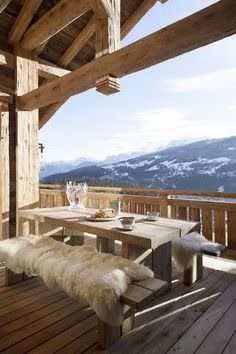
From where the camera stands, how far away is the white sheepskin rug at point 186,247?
9.50ft

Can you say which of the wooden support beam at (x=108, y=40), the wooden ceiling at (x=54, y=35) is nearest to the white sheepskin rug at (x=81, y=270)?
the wooden support beam at (x=108, y=40)

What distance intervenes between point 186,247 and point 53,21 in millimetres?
3816

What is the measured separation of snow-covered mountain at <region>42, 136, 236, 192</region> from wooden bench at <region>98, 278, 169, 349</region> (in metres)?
16.8

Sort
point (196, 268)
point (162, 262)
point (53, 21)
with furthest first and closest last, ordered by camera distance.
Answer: point (53, 21), point (196, 268), point (162, 262)

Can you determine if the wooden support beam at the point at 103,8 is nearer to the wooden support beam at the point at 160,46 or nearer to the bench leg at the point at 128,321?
the wooden support beam at the point at 160,46

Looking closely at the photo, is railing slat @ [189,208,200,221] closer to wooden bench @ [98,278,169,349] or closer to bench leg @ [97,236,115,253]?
bench leg @ [97,236,115,253]

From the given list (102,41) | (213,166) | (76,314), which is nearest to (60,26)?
(102,41)

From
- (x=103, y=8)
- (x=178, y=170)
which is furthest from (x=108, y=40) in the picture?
(x=178, y=170)

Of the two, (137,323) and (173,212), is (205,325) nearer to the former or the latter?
(137,323)

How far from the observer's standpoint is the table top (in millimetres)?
2074

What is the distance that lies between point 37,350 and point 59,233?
1.90 meters

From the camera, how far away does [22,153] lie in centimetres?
437

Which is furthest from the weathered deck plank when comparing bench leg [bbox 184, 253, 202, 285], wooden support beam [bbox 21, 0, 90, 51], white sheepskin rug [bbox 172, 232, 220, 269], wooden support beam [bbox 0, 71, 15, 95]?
wooden support beam [bbox 0, 71, 15, 95]

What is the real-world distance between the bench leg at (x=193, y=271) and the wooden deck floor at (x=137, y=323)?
0.09 metres
